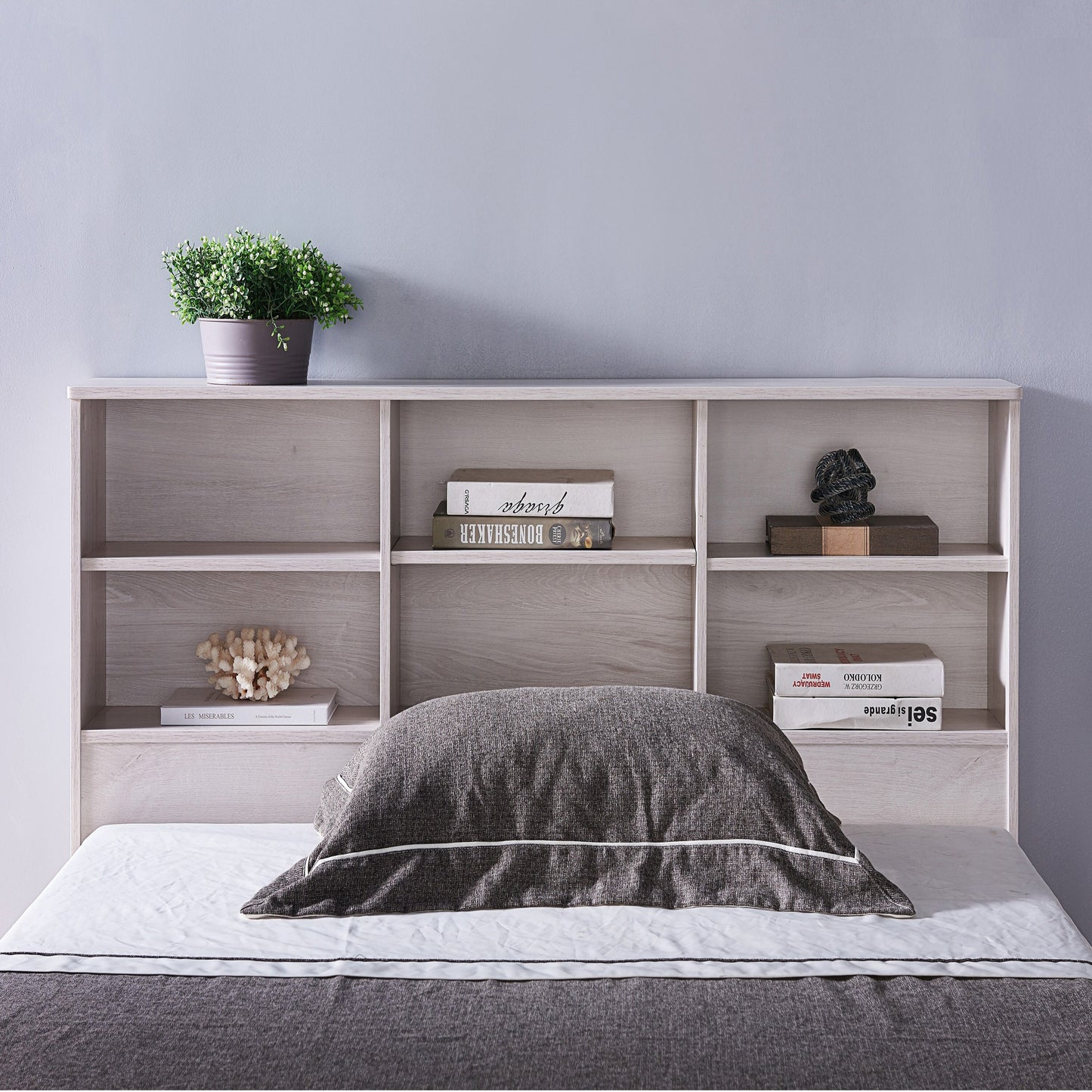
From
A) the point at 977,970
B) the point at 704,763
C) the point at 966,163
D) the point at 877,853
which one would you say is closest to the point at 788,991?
the point at 977,970

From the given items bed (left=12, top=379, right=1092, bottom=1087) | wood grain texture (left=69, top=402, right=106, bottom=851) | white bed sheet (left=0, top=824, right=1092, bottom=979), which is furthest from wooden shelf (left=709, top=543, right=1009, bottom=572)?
wood grain texture (left=69, top=402, right=106, bottom=851)

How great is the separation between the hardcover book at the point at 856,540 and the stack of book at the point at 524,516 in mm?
327

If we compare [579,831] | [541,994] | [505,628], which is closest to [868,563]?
[505,628]

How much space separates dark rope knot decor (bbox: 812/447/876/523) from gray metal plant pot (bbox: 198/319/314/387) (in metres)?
1.00

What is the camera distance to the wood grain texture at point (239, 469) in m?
2.29

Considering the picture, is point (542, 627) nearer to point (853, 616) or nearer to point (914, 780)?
point (853, 616)

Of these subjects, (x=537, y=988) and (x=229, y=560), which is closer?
(x=537, y=988)

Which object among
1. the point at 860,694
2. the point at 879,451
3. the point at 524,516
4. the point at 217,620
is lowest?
the point at 860,694

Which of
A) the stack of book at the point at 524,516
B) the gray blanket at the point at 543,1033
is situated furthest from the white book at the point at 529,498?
the gray blanket at the point at 543,1033

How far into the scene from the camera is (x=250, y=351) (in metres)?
2.06

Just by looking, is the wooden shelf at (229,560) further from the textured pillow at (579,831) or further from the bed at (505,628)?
the textured pillow at (579,831)

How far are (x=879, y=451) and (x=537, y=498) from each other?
70cm

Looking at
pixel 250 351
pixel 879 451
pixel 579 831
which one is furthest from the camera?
pixel 879 451

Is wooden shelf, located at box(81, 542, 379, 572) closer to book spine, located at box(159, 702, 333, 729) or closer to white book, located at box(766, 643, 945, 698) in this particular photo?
book spine, located at box(159, 702, 333, 729)
